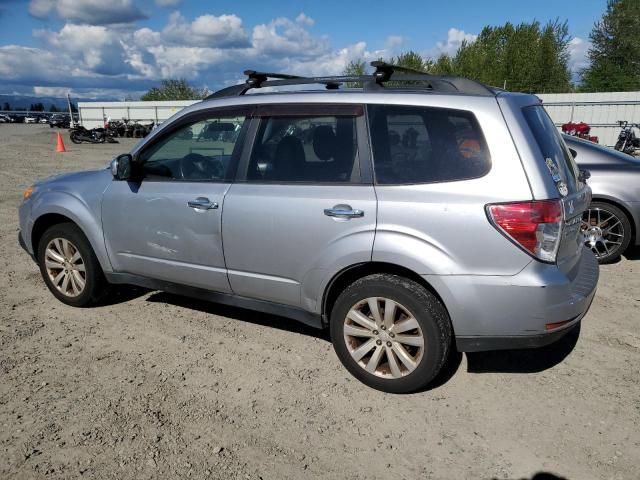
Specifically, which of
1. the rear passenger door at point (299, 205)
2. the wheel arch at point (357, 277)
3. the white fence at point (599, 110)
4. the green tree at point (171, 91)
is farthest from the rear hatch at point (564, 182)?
the green tree at point (171, 91)

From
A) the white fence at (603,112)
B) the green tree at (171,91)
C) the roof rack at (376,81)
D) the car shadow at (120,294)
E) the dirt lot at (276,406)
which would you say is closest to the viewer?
the dirt lot at (276,406)

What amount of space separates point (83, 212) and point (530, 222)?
11.5 ft

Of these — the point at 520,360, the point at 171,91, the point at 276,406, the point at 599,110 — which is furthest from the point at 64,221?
the point at 171,91

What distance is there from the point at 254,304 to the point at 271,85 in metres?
1.68

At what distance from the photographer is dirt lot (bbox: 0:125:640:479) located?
2.68 meters

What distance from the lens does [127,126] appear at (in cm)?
3544

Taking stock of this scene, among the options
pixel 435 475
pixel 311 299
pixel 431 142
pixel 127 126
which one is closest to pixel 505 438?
pixel 435 475

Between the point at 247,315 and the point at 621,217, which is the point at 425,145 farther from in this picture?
the point at 621,217

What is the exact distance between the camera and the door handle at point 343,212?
Answer: 3.14m

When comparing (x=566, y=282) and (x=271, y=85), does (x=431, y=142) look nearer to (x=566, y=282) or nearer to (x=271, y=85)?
(x=566, y=282)

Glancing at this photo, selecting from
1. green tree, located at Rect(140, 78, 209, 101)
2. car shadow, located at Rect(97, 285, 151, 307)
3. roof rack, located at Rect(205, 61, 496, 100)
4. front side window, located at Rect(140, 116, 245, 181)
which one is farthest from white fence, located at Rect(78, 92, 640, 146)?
green tree, located at Rect(140, 78, 209, 101)

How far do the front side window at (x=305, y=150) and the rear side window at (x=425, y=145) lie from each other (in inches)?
6.8

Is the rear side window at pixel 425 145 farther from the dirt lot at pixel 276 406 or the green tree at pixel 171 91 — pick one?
the green tree at pixel 171 91

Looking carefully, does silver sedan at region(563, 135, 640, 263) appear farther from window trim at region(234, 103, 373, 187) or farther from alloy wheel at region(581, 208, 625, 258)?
window trim at region(234, 103, 373, 187)
